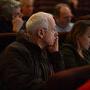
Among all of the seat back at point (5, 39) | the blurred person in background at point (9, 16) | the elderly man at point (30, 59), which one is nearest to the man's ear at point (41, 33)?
the elderly man at point (30, 59)

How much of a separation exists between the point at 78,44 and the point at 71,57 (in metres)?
0.14

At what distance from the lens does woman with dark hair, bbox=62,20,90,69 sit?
3.42 m

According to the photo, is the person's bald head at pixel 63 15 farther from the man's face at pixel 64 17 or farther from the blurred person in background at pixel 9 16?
the blurred person in background at pixel 9 16

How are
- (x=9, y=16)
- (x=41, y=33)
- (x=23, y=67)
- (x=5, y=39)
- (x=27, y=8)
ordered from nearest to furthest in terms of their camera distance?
1. (x=23, y=67)
2. (x=41, y=33)
3. (x=5, y=39)
4. (x=9, y=16)
5. (x=27, y=8)

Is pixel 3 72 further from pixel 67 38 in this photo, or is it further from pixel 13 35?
pixel 67 38

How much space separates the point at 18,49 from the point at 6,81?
233 mm

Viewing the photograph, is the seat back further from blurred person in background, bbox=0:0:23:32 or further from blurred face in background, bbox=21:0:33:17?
blurred face in background, bbox=21:0:33:17

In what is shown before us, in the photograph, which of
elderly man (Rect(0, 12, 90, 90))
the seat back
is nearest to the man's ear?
elderly man (Rect(0, 12, 90, 90))

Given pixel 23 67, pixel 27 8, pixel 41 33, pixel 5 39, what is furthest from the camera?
pixel 27 8

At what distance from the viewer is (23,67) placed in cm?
241

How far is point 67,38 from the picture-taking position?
3.50 m

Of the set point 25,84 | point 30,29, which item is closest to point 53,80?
point 25,84

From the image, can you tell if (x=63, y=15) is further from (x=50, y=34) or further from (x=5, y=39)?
(x=50, y=34)

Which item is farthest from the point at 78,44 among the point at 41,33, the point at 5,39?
the point at 41,33
